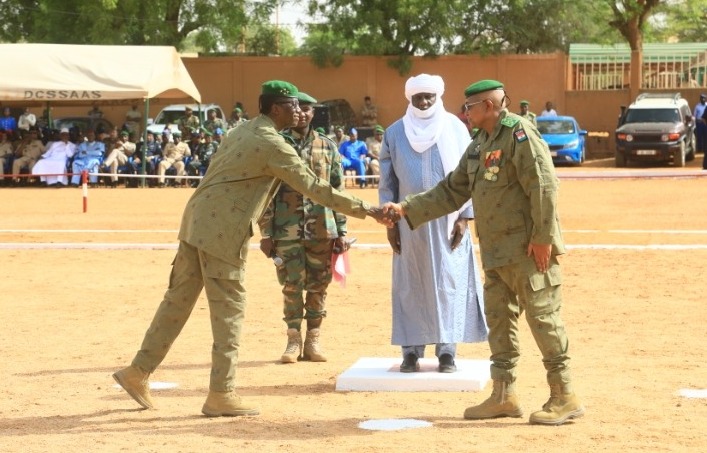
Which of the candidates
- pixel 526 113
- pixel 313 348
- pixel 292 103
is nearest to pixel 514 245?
pixel 292 103

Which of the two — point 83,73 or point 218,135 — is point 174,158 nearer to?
point 218,135

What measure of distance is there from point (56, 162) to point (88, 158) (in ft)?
2.34

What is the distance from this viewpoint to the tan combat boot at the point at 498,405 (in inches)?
280

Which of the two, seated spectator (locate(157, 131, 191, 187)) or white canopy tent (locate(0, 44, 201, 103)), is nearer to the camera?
white canopy tent (locate(0, 44, 201, 103))

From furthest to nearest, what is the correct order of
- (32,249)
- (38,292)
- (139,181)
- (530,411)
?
(139,181) → (32,249) → (38,292) → (530,411)

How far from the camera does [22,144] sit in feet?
96.9

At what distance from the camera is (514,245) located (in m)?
6.93

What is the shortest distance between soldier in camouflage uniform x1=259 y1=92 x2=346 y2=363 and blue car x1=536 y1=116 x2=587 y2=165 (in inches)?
945

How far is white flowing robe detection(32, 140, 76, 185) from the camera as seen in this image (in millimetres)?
28531

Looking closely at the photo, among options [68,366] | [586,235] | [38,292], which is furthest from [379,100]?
[68,366]

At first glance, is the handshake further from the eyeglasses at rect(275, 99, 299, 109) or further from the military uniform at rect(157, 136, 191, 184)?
the military uniform at rect(157, 136, 191, 184)

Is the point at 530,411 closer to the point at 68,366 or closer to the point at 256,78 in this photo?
the point at 68,366

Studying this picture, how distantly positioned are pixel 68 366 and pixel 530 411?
354cm

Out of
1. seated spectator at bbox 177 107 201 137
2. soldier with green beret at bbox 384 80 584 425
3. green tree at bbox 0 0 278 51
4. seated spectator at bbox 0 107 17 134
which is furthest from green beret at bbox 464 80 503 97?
green tree at bbox 0 0 278 51
